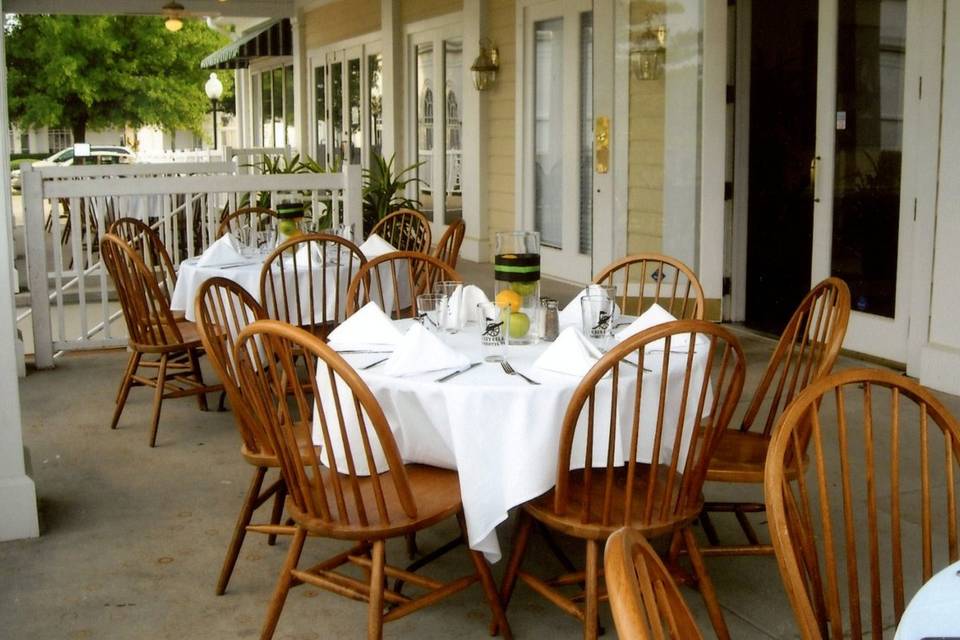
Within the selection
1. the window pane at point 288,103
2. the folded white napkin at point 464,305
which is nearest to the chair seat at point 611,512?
the folded white napkin at point 464,305

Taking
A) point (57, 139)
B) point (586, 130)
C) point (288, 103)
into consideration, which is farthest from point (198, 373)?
point (57, 139)

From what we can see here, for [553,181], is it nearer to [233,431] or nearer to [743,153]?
[743,153]

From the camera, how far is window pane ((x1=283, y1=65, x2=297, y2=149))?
637 inches

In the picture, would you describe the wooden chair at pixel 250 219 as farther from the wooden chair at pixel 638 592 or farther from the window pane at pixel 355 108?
the window pane at pixel 355 108

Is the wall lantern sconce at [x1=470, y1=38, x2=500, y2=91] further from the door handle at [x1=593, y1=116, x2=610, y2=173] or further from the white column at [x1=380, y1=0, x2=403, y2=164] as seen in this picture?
the door handle at [x1=593, y1=116, x2=610, y2=173]

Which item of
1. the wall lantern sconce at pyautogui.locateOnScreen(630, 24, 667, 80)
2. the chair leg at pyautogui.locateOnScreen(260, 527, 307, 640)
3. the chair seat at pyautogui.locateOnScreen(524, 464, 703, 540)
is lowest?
the chair leg at pyautogui.locateOnScreen(260, 527, 307, 640)

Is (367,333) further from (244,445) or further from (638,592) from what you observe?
(638,592)

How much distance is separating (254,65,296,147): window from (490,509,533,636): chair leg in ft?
44.7

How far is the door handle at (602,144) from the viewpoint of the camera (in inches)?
284

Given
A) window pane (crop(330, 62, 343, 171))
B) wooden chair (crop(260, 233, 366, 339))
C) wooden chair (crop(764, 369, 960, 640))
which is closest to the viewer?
wooden chair (crop(764, 369, 960, 640))

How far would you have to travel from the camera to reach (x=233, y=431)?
4758 mm

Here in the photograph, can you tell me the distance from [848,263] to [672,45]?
175cm

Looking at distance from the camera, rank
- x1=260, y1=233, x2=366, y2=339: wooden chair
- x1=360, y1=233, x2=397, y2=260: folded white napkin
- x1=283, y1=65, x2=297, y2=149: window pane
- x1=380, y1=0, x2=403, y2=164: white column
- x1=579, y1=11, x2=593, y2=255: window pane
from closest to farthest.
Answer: x1=260, y1=233, x2=366, y2=339: wooden chair
x1=360, y1=233, x2=397, y2=260: folded white napkin
x1=579, y1=11, x2=593, y2=255: window pane
x1=380, y1=0, x2=403, y2=164: white column
x1=283, y1=65, x2=297, y2=149: window pane

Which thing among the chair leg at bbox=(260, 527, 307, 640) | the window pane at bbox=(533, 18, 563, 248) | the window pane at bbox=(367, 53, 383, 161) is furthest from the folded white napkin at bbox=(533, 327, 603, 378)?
the window pane at bbox=(367, 53, 383, 161)
